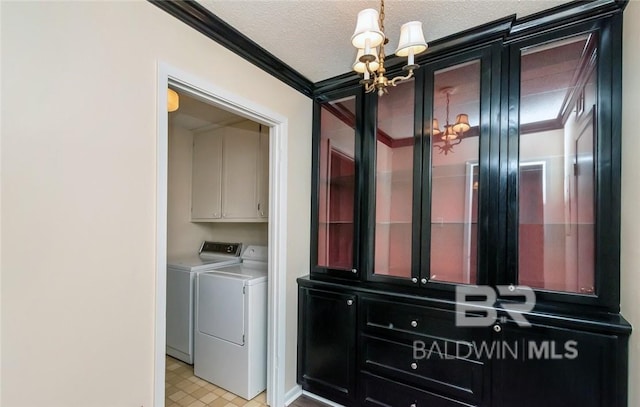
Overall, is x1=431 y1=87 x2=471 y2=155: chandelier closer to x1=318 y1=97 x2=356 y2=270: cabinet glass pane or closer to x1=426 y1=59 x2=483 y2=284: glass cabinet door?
x1=426 y1=59 x2=483 y2=284: glass cabinet door

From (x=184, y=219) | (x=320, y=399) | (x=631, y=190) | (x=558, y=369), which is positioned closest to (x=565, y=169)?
(x=631, y=190)

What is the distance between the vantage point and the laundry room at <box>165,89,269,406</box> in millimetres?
2227

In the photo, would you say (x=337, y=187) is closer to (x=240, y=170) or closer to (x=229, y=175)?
(x=240, y=170)

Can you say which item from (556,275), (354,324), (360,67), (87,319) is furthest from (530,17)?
(87,319)

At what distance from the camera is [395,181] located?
198 cm

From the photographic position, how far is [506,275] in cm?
157

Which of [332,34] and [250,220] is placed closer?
[332,34]

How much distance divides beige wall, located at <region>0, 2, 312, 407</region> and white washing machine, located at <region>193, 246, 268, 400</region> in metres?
0.92

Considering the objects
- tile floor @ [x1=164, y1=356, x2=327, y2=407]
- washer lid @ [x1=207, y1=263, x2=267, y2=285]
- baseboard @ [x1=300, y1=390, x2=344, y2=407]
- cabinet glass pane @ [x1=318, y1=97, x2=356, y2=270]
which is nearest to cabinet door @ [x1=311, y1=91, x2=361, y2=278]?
cabinet glass pane @ [x1=318, y1=97, x2=356, y2=270]

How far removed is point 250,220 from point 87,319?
5.95ft

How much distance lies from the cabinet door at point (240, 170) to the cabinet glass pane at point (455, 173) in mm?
1807

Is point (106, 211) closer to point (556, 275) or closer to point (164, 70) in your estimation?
point (164, 70)

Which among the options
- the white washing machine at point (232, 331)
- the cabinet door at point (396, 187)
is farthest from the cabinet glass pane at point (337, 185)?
the white washing machine at point (232, 331)

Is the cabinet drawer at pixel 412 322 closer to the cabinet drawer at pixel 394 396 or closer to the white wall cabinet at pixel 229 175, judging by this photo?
the cabinet drawer at pixel 394 396
